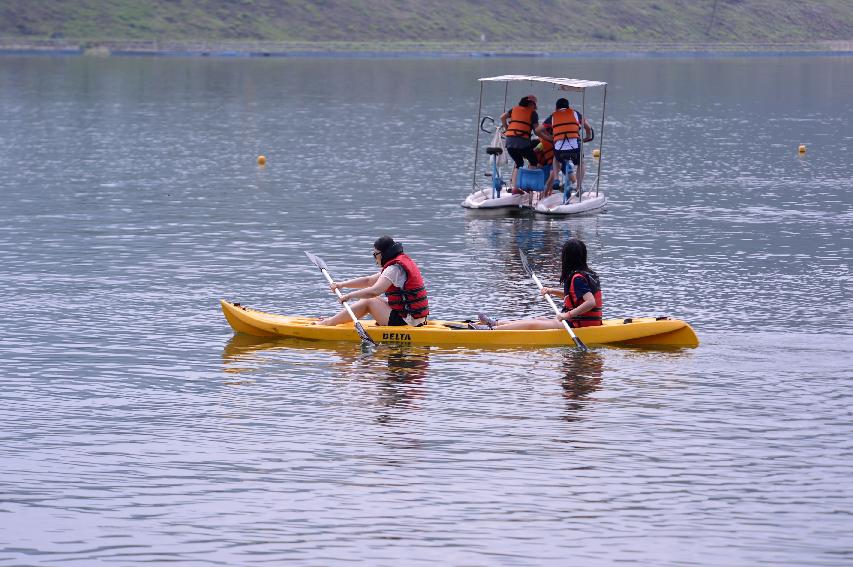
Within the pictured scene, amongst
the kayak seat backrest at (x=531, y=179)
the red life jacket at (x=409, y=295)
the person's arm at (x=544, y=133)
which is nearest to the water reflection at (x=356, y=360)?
the red life jacket at (x=409, y=295)


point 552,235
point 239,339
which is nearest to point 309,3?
point 552,235

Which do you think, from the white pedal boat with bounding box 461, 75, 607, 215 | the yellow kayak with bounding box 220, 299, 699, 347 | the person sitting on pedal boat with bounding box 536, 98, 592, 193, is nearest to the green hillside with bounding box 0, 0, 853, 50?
the white pedal boat with bounding box 461, 75, 607, 215

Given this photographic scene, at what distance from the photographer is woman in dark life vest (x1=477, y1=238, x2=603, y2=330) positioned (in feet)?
66.4

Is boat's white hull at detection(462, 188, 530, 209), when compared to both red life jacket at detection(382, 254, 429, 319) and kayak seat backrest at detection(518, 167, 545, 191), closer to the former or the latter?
kayak seat backrest at detection(518, 167, 545, 191)

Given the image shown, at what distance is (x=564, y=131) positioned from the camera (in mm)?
33750

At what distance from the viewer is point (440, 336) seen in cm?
2088

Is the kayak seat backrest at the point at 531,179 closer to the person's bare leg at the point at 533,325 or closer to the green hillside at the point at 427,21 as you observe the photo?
the person's bare leg at the point at 533,325

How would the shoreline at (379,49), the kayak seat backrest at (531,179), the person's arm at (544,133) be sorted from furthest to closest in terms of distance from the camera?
the shoreline at (379,49) < the kayak seat backrest at (531,179) < the person's arm at (544,133)

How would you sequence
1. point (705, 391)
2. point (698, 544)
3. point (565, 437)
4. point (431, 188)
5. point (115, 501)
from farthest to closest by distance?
1. point (431, 188)
2. point (705, 391)
3. point (565, 437)
4. point (115, 501)
5. point (698, 544)

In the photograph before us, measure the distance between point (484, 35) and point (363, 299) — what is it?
12470 cm

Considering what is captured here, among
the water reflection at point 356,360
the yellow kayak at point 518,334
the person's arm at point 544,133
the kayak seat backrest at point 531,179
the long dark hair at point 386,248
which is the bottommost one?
the water reflection at point 356,360

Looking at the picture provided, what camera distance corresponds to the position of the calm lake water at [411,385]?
13.7 m

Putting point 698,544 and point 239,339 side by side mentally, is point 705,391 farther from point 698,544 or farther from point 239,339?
point 239,339

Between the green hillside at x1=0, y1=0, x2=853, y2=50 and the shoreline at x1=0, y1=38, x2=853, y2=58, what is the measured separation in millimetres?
1783
